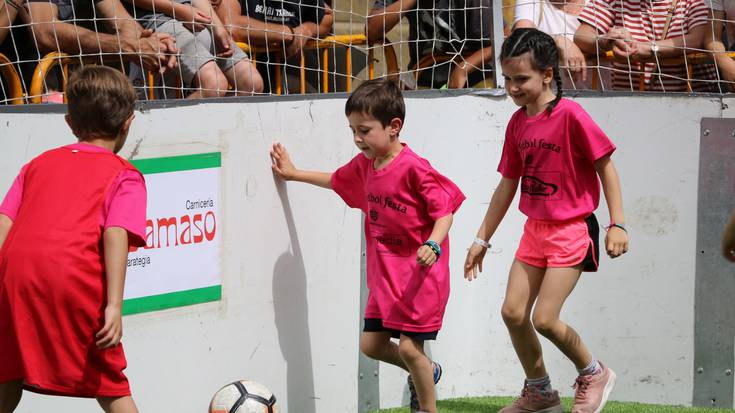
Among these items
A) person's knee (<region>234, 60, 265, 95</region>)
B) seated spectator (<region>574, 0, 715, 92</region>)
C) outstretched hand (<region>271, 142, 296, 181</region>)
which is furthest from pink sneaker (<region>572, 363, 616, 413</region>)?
person's knee (<region>234, 60, 265, 95</region>)

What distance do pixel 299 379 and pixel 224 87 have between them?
57.1 inches

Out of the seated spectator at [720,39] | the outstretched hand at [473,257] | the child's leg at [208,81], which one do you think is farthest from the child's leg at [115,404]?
the seated spectator at [720,39]

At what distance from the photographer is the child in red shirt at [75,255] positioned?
3.77 m

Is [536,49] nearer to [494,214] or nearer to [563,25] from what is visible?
[494,214]

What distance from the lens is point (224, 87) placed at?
540 cm

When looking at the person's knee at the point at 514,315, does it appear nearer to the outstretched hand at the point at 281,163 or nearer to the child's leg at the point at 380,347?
the child's leg at the point at 380,347

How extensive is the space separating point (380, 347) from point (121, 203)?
1.80 m

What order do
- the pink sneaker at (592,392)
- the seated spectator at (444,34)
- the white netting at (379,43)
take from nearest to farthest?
1. the white netting at (379,43)
2. the pink sneaker at (592,392)
3. the seated spectator at (444,34)

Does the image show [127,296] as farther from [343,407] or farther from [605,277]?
[605,277]

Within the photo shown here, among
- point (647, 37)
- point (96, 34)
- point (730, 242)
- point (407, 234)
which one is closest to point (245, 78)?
point (96, 34)

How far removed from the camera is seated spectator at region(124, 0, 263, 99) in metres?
5.30

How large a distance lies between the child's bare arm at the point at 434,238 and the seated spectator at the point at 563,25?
5.93ft

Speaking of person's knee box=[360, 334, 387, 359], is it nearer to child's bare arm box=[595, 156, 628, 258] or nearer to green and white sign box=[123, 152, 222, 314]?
green and white sign box=[123, 152, 222, 314]

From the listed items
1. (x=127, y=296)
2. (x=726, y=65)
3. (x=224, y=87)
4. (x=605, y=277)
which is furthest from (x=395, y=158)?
(x=726, y=65)
